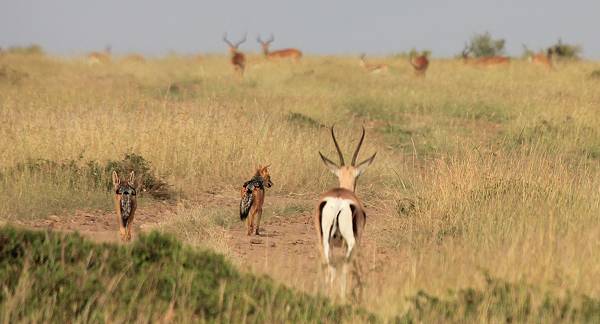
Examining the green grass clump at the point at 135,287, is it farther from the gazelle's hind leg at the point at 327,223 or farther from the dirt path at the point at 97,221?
the dirt path at the point at 97,221

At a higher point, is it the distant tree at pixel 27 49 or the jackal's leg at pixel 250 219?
the distant tree at pixel 27 49

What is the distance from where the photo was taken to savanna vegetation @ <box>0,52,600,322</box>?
5480 mm

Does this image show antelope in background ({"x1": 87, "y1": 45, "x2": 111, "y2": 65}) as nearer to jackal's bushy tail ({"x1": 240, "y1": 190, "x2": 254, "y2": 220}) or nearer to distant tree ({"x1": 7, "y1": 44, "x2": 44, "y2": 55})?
distant tree ({"x1": 7, "y1": 44, "x2": 44, "y2": 55})

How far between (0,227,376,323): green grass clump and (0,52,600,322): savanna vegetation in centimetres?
1

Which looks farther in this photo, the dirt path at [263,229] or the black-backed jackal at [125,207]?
the black-backed jackal at [125,207]

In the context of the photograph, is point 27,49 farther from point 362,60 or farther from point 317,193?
point 317,193

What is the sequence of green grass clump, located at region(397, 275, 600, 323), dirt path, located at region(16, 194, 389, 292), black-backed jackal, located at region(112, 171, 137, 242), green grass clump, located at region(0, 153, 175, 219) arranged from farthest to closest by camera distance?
green grass clump, located at region(0, 153, 175, 219)
black-backed jackal, located at region(112, 171, 137, 242)
dirt path, located at region(16, 194, 389, 292)
green grass clump, located at region(397, 275, 600, 323)

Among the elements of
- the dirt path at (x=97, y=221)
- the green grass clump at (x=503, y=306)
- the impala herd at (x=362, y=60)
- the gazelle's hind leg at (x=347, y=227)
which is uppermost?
the impala herd at (x=362, y=60)

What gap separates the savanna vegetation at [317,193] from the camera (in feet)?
18.0

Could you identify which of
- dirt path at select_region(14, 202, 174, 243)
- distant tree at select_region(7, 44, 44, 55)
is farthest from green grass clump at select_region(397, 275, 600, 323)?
distant tree at select_region(7, 44, 44, 55)

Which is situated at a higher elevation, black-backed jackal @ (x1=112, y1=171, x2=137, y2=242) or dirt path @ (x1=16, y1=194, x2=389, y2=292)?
black-backed jackal @ (x1=112, y1=171, x2=137, y2=242)

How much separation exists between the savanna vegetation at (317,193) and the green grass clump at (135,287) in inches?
0.5

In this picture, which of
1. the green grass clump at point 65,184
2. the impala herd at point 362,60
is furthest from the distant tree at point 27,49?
the green grass clump at point 65,184

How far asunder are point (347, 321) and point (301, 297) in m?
0.39
